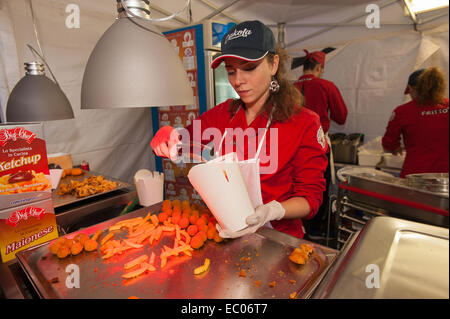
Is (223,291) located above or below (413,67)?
below

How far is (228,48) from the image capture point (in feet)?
3.57

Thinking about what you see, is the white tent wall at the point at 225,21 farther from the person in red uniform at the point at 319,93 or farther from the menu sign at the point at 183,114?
the person in red uniform at the point at 319,93

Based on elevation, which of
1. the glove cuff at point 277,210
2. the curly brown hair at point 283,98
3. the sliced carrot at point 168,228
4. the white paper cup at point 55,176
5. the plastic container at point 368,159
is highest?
the curly brown hair at point 283,98

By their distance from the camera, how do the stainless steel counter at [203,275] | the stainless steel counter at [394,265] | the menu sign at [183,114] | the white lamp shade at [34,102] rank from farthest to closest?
the menu sign at [183,114] → the white lamp shade at [34,102] → the stainless steel counter at [203,275] → the stainless steel counter at [394,265]

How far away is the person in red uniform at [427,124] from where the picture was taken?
5.54 feet

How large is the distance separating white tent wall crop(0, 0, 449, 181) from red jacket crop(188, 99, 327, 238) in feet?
1.42

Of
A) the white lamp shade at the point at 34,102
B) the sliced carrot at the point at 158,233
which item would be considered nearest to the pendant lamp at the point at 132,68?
the sliced carrot at the point at 158,233

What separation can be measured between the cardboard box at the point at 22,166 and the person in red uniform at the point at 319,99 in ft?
8.67

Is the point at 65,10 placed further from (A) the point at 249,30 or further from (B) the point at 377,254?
(B) the point at 377,254

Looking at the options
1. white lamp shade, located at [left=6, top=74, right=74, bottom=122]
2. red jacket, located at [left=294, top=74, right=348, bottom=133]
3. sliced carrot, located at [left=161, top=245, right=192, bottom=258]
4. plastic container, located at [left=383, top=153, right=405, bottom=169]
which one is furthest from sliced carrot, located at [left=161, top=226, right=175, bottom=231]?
plastic container, located at [left=383, top=153, right=405, bottom=169]

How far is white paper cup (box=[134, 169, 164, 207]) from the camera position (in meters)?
1.32
